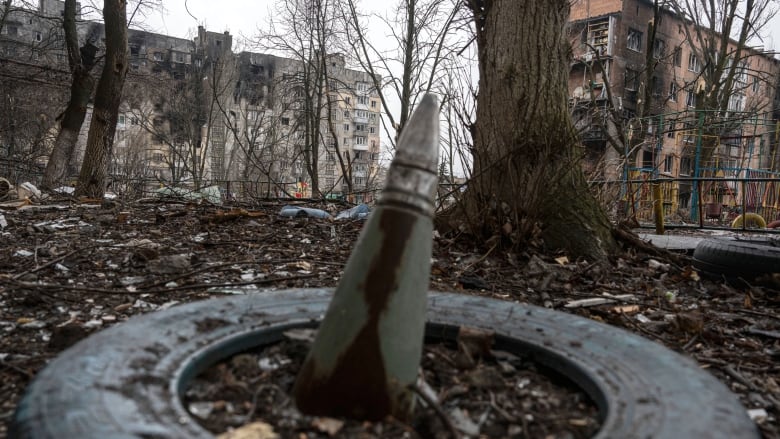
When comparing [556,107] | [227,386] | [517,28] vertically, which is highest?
[517,28]

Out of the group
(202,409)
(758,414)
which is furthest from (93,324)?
(758,414)

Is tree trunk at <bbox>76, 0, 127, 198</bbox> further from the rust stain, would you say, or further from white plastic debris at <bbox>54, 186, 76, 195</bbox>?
the rust stain

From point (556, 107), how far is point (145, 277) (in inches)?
148

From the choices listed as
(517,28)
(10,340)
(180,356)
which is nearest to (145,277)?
(10,340)

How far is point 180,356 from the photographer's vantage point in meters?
1.49

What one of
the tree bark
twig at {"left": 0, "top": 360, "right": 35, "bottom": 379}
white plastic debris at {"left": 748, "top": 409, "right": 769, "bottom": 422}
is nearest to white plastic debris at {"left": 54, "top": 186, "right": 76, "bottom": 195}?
the tree bark

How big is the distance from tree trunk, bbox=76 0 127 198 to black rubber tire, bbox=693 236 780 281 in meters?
10.5

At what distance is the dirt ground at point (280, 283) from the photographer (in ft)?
7.68

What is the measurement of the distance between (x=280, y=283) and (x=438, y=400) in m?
2.30

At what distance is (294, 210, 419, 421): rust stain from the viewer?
1277mm

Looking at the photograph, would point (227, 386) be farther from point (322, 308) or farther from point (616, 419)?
point (616, 419)

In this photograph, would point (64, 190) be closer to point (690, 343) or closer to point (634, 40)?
point (690, 343)

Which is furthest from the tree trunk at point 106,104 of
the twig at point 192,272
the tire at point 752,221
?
the tire at point 752,221

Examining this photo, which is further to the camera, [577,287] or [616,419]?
[577,287]
